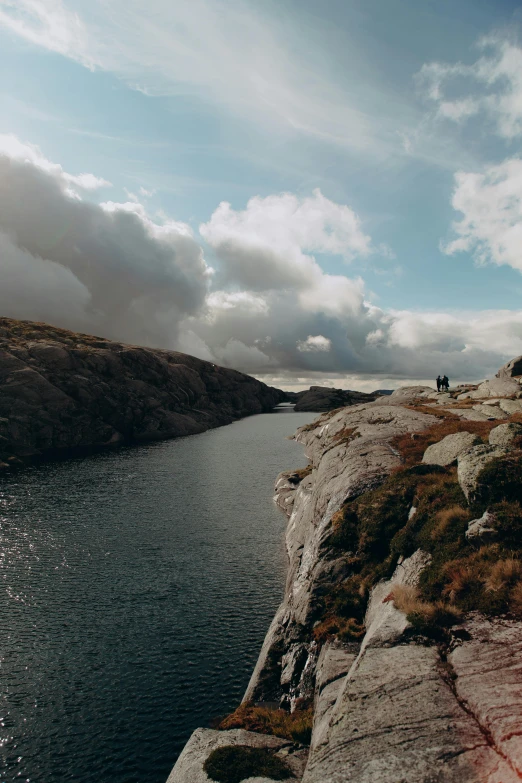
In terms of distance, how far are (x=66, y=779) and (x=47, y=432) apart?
129 metres

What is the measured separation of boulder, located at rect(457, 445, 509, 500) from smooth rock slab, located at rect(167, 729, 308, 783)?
1530cm

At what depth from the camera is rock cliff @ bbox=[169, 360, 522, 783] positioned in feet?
42.0

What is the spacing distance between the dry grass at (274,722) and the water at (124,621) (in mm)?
3535

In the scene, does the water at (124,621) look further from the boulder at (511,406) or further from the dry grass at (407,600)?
the boulder at (511,406)

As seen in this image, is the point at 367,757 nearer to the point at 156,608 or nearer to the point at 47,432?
the point at 156,608

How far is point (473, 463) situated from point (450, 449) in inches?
331

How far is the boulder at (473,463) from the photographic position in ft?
79.6

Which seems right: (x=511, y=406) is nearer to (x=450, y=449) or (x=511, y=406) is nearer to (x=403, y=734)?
(x=450, y=449)

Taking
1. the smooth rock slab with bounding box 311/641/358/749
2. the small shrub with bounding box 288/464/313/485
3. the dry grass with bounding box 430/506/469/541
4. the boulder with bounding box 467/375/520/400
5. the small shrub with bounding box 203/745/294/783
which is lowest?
the small shrub with bounding box 203/745/294/783

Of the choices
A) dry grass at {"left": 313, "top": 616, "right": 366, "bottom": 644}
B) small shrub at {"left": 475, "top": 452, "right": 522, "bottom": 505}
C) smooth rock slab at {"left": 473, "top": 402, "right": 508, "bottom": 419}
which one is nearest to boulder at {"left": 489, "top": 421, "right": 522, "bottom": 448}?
small shrub at {"left": 475, "top": 452, "right": 522, "bottom": 505}

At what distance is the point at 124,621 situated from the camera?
35594mm

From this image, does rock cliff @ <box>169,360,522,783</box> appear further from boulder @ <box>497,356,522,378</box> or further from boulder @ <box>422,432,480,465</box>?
boulder @ <box>497,356,522,378</box>

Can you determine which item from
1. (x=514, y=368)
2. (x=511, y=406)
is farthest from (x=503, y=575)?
(x=514, y=368)

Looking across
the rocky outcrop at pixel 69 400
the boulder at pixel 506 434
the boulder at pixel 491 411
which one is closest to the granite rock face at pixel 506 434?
the boulder at pixel 506 434
